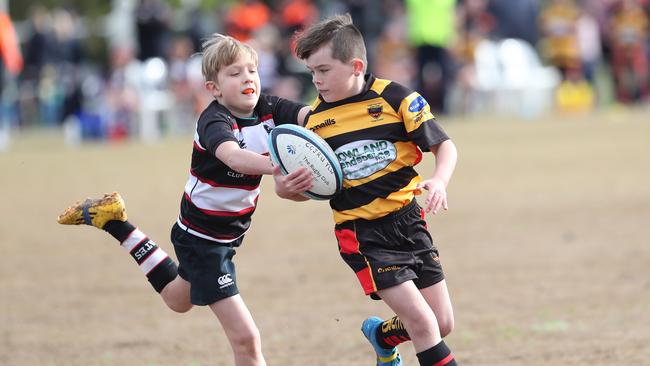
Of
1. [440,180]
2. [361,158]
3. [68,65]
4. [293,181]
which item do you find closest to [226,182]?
[293,181]

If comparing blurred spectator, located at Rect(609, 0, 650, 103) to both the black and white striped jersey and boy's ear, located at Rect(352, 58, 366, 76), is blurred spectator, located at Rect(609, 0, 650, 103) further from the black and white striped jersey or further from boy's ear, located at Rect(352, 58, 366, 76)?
boy's ear, located at Rect(352, 58, 366, 76)

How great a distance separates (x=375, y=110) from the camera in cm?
466

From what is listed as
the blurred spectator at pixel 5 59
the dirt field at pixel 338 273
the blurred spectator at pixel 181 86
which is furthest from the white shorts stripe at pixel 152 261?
the blurred spectator at pixel 181 86

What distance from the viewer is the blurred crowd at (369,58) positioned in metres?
18.7

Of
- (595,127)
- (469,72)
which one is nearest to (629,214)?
(595,127)

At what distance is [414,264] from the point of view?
4.67m

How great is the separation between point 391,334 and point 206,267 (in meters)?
0.89

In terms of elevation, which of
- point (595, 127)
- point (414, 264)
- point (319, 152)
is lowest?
point (595, 127)

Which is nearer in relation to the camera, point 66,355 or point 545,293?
point 66,355

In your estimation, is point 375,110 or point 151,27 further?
point 151,27

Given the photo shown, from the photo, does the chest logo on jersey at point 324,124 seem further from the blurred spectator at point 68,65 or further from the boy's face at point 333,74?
the blurred spectator at point 68,65

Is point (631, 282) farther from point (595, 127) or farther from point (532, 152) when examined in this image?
point (595, 127)

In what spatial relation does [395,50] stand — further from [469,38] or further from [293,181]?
[293,181]

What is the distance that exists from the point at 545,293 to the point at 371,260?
2.94 metres
